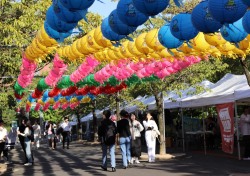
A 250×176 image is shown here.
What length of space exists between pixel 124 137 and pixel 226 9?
900 centimetres

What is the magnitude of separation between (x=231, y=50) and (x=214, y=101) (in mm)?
6908

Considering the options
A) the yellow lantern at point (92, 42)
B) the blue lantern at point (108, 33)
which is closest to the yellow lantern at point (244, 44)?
the blue lantern at point (108, 33)

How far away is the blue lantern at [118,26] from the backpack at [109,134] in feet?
22.1

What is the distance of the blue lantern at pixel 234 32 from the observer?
8172mm

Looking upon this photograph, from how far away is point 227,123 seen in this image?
17484mm

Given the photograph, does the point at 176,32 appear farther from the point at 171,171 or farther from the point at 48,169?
the point at 48,169

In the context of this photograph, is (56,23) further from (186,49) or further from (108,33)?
(186,49)

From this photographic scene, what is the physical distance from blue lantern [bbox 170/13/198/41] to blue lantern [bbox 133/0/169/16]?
47.9 inches

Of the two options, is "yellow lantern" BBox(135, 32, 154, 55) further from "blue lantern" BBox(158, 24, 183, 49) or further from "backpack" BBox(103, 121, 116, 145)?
"backpack" BBox(103, 121, 116, 145)

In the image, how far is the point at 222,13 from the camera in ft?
21.3

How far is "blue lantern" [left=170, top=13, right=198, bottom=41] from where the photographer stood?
8.08 m

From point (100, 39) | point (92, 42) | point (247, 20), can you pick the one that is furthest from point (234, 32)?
point (92, 42)

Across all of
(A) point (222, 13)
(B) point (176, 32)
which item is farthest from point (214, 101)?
(A) point (222, 13)

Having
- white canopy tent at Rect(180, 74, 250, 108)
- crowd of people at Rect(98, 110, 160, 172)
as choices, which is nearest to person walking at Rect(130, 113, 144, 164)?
crowd of people at Rect(98, 110, 160, 172)
